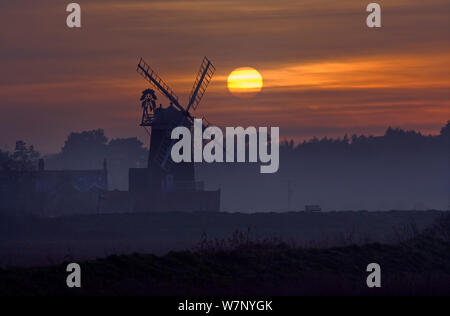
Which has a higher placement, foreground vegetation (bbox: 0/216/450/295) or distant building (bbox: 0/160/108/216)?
distant building (bbox: 0/160/108/216)

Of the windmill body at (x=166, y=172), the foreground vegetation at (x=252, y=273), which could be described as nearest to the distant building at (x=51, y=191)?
the windmill body at (x=166, y=172)

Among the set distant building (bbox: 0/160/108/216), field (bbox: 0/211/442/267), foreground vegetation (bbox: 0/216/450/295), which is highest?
distant building (bbox: 0/160/108/216)

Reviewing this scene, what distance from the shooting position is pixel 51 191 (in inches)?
4350

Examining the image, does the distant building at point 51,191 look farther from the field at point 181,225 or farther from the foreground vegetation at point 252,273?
the foreground vegetation at point 252,273

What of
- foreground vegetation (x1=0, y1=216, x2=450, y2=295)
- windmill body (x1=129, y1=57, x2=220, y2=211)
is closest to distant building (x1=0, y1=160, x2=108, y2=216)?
windmill body (x1=129, y1=57, x2=220, y2=211)

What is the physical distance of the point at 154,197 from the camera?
278 ft

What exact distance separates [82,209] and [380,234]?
5239 centimetres

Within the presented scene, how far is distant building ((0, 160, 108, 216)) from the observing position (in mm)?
93812

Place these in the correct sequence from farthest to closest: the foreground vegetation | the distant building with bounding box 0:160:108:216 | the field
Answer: the distant building with bounding box 0:160:108:216
the field
the foreground vegetation

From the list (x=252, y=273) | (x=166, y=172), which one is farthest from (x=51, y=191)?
(x=252, y=273)

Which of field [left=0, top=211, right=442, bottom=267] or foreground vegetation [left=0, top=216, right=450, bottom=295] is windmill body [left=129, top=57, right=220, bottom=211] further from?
foreground vegetation [left=0, top=216, right=450, bottom=295]

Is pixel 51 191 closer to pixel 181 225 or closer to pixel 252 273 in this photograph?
pixel 181 225

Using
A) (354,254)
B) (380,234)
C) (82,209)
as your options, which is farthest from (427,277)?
(82,209)

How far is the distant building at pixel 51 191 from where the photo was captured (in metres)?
93.8
